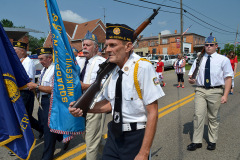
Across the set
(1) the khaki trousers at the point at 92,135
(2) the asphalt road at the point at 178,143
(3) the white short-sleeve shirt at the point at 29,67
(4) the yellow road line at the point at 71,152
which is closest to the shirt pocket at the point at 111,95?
(1) the khaki trousers at the point at 92,135

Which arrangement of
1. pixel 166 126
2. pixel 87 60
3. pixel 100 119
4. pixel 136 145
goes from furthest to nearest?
pixel 166 126, pixel 87 60, pixel 100 119, pixel 136 145

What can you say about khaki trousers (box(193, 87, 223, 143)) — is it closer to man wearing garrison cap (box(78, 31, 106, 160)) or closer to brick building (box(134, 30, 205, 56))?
man wearing garrison cap (box(78, 31, 106, 160))

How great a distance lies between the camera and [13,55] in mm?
2887

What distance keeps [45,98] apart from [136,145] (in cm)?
237

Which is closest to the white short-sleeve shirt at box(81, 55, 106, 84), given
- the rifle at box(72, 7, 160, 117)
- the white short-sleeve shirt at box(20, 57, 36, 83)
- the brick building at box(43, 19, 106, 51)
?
the rifle at box(72, 7, 160, 117)

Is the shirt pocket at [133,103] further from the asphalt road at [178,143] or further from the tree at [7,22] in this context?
the tree at [7,22]

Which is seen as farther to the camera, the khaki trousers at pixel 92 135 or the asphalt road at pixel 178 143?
the asphalt road at pixel 178 143

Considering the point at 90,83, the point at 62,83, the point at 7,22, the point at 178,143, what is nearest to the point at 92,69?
the point at 90,83

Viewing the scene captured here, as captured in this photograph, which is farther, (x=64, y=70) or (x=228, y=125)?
(x=228, y=125)

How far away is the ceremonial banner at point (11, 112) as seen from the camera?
264cm

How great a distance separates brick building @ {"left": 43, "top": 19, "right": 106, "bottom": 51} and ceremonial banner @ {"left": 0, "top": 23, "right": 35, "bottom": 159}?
106 ft

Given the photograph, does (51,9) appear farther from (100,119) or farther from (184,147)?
(184,147)

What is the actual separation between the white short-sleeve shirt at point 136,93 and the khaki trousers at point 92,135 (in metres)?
1.18

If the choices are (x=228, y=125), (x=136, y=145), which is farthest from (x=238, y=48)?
(x=136, y=145)
